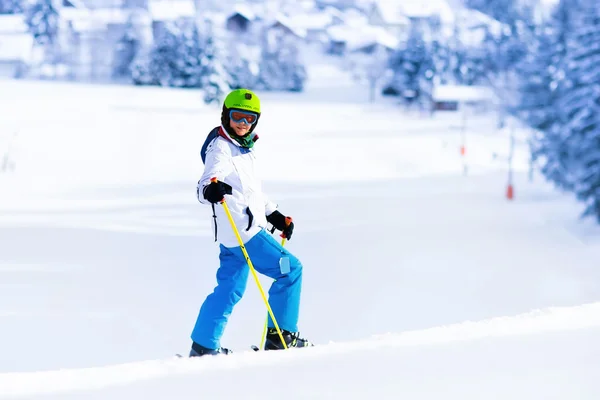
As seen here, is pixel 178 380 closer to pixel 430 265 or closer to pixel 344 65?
pixel 430 265

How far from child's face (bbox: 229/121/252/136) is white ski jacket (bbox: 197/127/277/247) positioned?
0.06 metres

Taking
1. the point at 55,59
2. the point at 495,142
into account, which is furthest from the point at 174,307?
the point at 55,59

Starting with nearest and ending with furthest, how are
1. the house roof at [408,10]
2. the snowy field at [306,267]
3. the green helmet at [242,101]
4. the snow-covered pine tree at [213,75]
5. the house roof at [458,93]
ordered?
the snowy field at [306,267] → the green helmet at [242,101] → the snow-covered pine tree at [213,75] → the house roof at [458,93] → the house roof at [408,10]

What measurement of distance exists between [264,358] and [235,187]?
1230 mm

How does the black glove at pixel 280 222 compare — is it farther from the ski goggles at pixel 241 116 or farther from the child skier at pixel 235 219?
the ski goggles at pixel 241 116

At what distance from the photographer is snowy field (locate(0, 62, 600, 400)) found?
3561 millimetres

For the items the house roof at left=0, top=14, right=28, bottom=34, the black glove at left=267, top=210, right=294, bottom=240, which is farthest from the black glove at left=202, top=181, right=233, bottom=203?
the house roof at left=0, top=14, right=28, bottom=34

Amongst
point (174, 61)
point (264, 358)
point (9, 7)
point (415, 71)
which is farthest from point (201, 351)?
point (9, 7)

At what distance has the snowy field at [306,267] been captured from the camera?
356 centimetres

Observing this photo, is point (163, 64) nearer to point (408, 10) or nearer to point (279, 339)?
point (408, 10)

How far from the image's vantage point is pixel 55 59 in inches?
2537

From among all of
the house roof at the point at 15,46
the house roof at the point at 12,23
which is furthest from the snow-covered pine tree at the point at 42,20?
the house roof at the point at 15,46

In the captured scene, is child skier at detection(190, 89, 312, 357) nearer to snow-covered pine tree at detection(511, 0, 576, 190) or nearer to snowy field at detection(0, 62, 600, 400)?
snowy field at detection(0, 62, 600, 400)

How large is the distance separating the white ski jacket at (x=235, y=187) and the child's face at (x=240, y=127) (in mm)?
55
